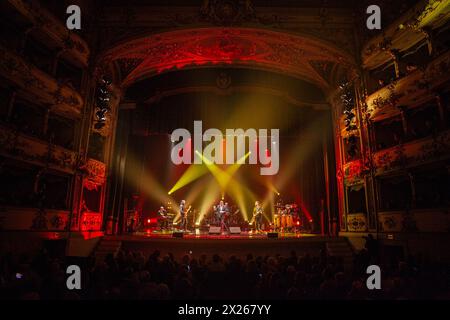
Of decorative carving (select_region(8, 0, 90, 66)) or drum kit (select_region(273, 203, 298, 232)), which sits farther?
drum kit (select_region(273, 203, 298, 232))

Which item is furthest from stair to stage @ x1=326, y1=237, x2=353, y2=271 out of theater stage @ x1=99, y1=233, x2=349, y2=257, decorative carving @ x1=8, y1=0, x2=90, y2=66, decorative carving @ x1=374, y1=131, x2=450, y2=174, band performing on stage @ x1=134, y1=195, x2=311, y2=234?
decorative carving @ x1=8, y1=0, x2=90, y2=66

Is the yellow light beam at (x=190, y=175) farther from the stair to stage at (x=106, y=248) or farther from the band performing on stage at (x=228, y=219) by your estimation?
the stair to stage at (x=106, y=248)

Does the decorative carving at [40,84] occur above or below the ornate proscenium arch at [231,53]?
below

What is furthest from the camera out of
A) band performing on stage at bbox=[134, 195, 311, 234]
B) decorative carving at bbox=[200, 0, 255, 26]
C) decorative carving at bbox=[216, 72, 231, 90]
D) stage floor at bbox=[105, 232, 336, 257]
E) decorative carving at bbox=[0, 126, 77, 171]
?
decorative carving at bbox=[216, 72, 231, 90]

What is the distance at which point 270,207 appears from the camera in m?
19.4

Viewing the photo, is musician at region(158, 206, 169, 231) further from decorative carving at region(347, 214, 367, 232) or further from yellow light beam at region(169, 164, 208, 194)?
decorative carving at region(347, 214, 367, 232)

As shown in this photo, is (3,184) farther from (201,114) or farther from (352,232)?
(352,232)

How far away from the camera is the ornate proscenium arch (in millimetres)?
13883

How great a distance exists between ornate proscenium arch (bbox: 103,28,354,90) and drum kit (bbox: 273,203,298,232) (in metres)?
7.56

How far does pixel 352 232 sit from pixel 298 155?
6398 millimetres

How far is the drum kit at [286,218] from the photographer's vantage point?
54.6 feet

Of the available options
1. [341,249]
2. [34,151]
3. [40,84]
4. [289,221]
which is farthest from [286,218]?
[40,84]

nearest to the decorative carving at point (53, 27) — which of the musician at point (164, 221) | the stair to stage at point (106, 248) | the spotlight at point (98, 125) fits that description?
the spotlight at point (98, 125)

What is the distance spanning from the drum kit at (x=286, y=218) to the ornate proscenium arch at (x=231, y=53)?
756 cm
